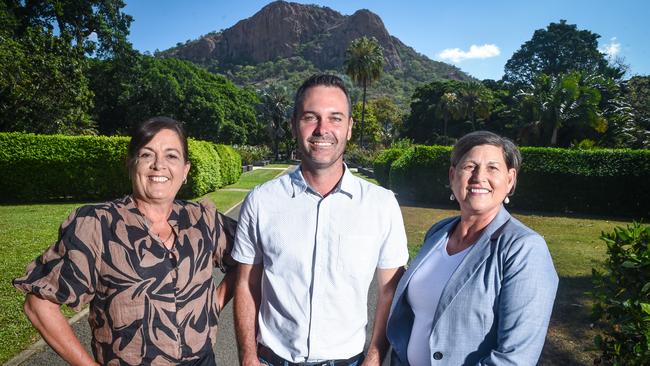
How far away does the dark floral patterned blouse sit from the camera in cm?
188

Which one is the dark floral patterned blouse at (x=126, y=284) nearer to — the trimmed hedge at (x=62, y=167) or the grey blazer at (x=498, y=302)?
the grey blazer at (x=498, y=302)

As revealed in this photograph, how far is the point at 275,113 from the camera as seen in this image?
73.9 meters

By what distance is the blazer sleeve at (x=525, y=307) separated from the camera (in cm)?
177

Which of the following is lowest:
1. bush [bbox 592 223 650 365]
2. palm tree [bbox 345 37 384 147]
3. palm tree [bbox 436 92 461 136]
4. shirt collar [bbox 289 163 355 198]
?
bush [bbox 592 223 650 365]

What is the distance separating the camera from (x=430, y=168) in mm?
19984

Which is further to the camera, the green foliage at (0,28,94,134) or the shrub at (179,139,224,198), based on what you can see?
the green foliage at (0,28,94,134)

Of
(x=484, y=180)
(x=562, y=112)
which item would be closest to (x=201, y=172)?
(x=484, y=180)

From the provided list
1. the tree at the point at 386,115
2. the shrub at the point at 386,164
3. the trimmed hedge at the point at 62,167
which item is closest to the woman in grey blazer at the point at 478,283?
the trimmed hedge at the point at 62,167

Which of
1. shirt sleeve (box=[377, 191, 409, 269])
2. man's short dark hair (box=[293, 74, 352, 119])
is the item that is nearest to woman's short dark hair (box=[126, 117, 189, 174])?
man's short dark hair (box=[293, 74, 352, 119])

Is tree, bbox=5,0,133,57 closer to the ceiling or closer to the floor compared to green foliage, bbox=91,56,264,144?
closer to the ceiling

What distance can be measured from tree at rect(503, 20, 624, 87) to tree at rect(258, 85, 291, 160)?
42489mm

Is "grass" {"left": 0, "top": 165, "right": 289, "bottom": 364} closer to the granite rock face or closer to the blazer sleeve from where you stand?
the blazer sleeve

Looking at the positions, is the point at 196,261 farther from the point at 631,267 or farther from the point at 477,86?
the point at 477,86

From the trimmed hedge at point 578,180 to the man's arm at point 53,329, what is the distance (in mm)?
16760
